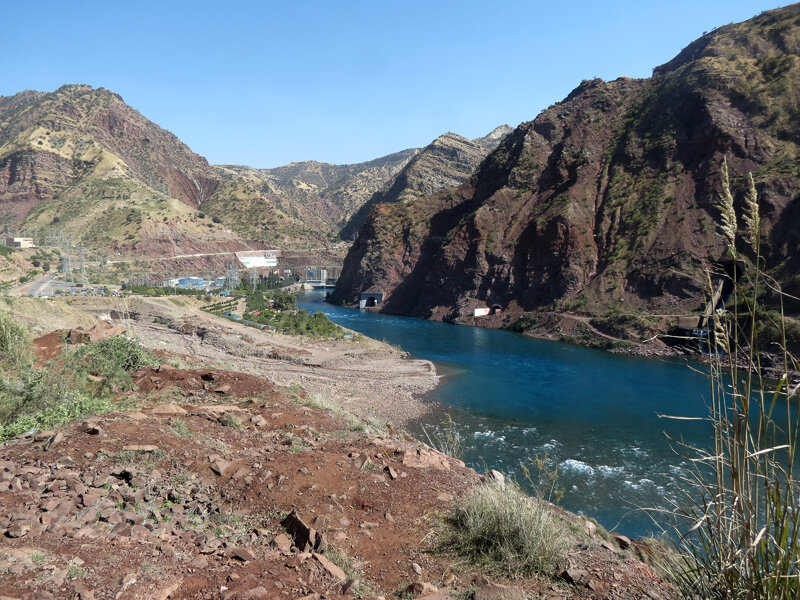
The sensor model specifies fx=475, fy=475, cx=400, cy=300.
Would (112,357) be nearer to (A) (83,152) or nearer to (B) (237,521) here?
(B) (237,521)

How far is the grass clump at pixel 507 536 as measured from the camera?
15.1 ft

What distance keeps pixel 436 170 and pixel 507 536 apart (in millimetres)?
130514

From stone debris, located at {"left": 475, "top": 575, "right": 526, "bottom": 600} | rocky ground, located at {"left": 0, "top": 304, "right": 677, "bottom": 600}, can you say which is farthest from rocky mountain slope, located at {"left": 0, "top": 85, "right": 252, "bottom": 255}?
stone debris, located at {"left": 475, "top": 575, "right": 526, "bottom": 600}

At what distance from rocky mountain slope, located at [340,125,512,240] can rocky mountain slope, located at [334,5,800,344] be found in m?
49.5

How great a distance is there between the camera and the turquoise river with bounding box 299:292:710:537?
15.4 metres

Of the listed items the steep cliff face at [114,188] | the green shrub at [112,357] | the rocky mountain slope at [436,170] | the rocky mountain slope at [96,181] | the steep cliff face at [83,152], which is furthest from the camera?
the rocky mountain slope at [436,170]

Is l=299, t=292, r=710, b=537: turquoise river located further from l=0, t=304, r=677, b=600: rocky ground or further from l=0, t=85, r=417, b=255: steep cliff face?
l=0, t=85, r=417, b=255: steep cliff face

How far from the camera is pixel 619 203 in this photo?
181ft

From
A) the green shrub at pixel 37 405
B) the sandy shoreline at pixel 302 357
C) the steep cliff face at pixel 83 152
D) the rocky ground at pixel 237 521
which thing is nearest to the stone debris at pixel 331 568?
the rocky ground at pixel 237 521

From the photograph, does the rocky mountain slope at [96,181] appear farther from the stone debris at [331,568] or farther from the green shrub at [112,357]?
the stone debris at [331,568]

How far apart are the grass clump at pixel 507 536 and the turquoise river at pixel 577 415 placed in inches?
83.7

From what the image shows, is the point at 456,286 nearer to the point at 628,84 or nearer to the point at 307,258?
the point at 628,84

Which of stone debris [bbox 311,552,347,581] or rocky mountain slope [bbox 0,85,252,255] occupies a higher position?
rocky mountain slope [bbox 0,85,252,255]

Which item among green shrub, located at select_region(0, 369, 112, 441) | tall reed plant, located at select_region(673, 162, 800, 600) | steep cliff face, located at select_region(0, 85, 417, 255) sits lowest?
green shrub, located at select_region(0, 369, 112, 441)
